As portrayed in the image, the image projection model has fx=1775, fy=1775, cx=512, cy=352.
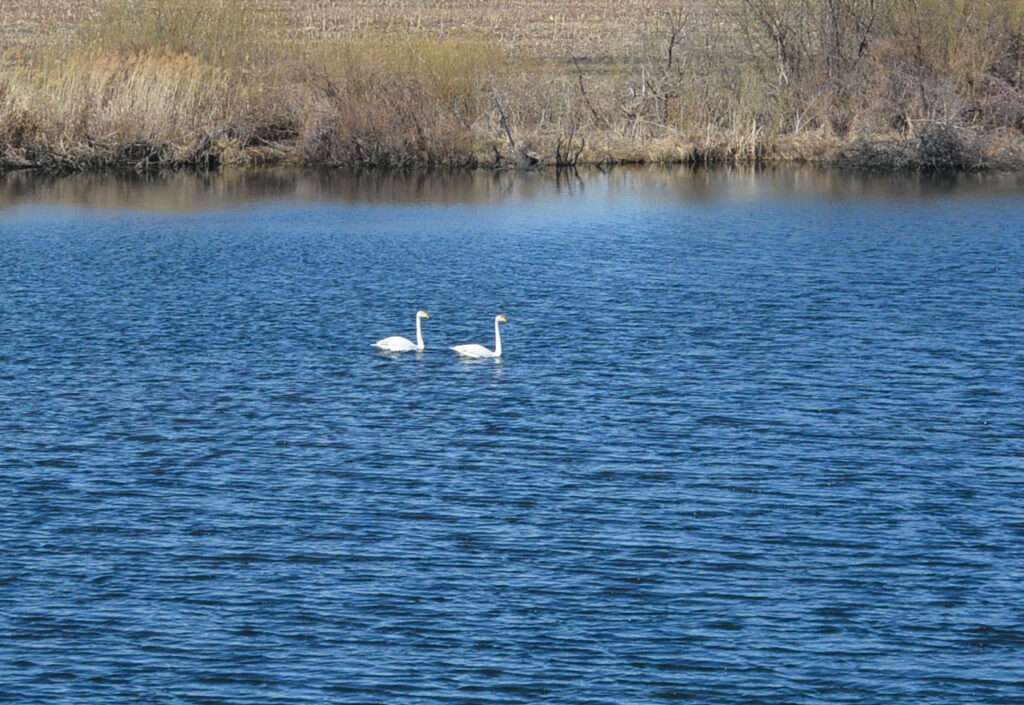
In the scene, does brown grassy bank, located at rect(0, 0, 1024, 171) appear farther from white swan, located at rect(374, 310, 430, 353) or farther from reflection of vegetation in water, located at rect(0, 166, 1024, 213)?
white swan, located at rect(374, 310, 430, 353)

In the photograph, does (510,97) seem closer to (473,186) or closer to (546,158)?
(546,158)

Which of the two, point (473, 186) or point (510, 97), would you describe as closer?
point (473, 186)

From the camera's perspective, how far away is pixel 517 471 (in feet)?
67.7

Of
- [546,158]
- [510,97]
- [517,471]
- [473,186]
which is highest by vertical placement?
[510,97]

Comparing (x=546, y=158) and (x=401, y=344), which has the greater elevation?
(x=546, y=158)

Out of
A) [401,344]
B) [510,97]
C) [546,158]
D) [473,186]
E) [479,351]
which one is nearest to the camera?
[479,351]

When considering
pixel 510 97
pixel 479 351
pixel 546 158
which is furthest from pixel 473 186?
pixel 479 351

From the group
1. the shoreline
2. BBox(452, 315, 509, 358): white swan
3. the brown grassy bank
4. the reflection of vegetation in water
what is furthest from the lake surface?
the shoreline

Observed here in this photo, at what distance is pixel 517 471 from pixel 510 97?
33274mm

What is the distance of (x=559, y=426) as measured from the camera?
22828mm

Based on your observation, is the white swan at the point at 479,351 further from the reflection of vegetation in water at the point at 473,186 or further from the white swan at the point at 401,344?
the reflection of vegetation in water at the point at 473,186

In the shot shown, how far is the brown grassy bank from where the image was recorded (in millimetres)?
51469

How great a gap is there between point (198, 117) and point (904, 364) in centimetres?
3058

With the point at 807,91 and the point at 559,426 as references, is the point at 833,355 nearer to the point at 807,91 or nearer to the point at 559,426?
the point at 559,426
